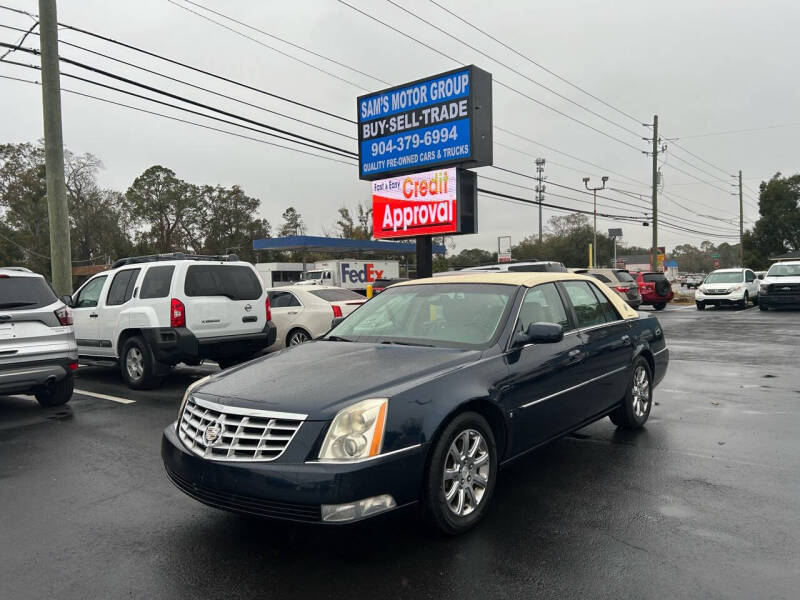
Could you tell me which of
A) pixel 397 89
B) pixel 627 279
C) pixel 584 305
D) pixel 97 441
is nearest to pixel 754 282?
pixel 627 279

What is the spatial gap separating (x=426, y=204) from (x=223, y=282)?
6190 mm

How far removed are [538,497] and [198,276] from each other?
6123mm

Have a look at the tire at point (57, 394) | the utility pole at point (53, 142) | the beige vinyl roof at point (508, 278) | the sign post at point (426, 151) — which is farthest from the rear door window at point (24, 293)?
the sign post at point (426, 151)

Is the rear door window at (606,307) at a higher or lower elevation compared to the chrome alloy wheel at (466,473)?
higher

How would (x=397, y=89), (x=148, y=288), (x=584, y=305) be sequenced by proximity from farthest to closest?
(x=397, y=89) → (x=148, y=288) → (x=584, y=305)

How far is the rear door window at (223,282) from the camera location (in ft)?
28.0

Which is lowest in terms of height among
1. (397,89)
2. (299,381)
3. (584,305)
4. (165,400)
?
(165,400)

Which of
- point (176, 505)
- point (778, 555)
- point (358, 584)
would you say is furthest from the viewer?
point (176, 505)

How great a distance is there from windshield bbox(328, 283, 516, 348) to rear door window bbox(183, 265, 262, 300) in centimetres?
421

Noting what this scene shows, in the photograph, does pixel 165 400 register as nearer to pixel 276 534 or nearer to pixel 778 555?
pixel 276 534

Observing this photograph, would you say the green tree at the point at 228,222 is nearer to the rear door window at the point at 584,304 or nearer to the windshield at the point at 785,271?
the windshield at the point at 785,271

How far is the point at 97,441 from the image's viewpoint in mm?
5816

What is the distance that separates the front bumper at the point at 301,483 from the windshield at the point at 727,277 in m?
26.2

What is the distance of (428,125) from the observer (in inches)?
543
